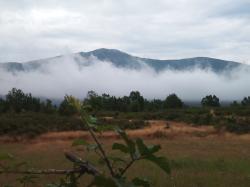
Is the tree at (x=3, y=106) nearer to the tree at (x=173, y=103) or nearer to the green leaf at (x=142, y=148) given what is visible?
the tree at (x=173, y=103)

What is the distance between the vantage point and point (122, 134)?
47.9 inches

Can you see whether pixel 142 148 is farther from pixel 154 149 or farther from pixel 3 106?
pixel 3 106

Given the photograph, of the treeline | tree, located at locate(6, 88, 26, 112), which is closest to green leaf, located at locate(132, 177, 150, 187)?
the treeline

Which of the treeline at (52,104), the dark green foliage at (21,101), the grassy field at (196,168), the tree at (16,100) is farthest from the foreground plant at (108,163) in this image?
the tree at (16,100)

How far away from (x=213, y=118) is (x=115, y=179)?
33.5 metres

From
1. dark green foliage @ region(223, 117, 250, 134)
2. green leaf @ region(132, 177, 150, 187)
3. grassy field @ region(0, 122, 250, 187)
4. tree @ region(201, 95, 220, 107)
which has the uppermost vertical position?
green leaf @ region(132, 177, 150, 187)

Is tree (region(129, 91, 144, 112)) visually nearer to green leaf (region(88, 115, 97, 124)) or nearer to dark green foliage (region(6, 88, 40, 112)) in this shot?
dark green foliage (region(6, 88, 40, 112))

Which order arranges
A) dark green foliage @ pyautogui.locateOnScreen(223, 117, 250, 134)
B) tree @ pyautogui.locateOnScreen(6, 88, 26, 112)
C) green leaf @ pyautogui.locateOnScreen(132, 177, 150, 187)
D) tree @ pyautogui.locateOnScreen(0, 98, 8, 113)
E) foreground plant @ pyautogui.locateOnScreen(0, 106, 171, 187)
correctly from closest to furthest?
foreground plant @ pyautogui.locateOnScreen(0, 106, 171, 187) → green leaf @ pyautogui.locateOnScreen(132, 177, 150, 187) → dark green foliage @ pyautogui.locateOnScreen(223, 117, 250, 134) → tree @ pyautogui.locateOnScreen(0, 98, 8, 113) → tree @ pyautogui.locateOnScreen(6, 88, 26, 112)

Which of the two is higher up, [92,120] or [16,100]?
[92,120]

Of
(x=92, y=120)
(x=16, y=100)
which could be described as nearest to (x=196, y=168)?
(x=92, y=120)

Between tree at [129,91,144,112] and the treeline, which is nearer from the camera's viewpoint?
the treeline

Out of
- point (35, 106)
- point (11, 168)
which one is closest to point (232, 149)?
point (11, 168)

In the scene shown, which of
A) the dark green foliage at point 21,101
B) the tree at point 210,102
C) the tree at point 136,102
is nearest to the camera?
the dark green foliage at point 21,101

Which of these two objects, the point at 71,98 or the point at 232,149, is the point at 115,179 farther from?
the point at 232,149
